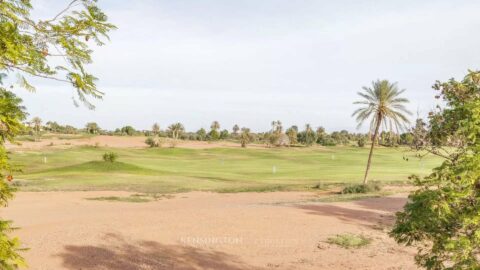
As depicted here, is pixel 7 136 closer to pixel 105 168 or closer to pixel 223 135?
pixel 105 168

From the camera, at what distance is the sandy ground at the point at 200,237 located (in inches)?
617

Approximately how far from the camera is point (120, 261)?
603 inches

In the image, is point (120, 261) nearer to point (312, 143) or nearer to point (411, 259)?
point (411, 259)

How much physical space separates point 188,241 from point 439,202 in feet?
40.1

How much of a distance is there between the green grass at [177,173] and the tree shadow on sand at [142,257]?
13.5 feet

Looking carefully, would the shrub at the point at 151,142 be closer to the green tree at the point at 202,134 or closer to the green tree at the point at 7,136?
the green tree at the point at 202,134

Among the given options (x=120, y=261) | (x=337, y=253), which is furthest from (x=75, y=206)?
(x=337, y=253)

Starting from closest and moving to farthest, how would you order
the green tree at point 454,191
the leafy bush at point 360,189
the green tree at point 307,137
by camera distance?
the green tree at point 454,191 → the leafy bush at point 360,189 → the green tree at point 307,137

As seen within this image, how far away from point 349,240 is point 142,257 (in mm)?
9637

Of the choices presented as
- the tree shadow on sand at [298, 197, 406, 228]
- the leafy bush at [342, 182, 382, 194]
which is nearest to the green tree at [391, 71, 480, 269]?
the tree shadow on sand at [298, 197, 406, 228]

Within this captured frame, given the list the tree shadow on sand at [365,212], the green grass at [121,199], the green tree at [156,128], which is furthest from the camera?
the green tree at [156,128]

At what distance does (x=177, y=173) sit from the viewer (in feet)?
169

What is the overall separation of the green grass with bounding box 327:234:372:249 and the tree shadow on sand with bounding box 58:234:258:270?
5.22m

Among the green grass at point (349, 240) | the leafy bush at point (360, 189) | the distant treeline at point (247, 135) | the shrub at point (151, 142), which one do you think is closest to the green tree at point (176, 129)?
the distant treeline at point (247, 135)
